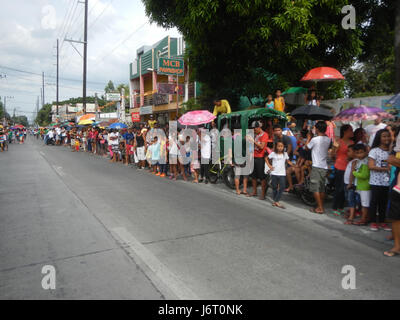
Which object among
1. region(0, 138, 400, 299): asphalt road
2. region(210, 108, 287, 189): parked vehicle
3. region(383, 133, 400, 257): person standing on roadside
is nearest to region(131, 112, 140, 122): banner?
region(210, 108, 287, 189): parked vehicle

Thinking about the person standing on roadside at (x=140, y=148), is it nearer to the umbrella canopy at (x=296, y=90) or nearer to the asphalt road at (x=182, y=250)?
the asphalt road at (x=182, y=250)

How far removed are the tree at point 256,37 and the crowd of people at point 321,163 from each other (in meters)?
3.14

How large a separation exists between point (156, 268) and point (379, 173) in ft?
13.3

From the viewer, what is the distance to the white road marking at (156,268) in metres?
3.24

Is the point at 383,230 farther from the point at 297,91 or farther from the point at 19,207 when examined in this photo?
the point at 19,207

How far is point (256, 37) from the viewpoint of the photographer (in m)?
10.5

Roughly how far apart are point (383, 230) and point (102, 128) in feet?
70.8

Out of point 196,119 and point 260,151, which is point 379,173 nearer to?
point 260,151

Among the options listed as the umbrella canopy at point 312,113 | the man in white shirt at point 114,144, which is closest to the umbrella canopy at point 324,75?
the umbrella canopy at point 312,113

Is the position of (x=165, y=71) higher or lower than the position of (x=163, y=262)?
higher

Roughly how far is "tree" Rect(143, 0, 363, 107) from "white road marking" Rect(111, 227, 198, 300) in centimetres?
716

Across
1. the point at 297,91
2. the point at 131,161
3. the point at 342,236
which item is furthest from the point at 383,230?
the point at 131,161

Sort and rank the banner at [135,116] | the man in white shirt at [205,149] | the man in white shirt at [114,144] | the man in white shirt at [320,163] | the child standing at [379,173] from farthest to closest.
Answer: the banner at [135,116] → the man in white shirt at [114,144] → the man in white shirt at [205,149] → the man in white shirt at [320,163] → the child standing at [379,173]

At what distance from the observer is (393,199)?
14.1 ft
